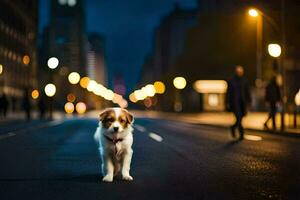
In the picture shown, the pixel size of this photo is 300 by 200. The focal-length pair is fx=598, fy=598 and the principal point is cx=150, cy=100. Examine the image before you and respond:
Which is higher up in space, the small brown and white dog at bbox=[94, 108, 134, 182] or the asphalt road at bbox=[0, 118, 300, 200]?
the small brown and white dog at bbox=[94, 108, 134, 182]

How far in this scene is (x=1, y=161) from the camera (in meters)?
11.5

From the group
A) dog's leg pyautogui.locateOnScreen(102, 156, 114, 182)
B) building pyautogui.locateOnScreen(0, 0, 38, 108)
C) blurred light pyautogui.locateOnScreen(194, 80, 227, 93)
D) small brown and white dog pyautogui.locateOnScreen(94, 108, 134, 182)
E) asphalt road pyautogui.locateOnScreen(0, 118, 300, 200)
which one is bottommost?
asphalt road pyautogui.locateOnScreen(0, 118, 300, 200)

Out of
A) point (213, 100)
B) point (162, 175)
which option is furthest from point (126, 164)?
point (213, 100)

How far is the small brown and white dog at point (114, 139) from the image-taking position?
7.58 metres

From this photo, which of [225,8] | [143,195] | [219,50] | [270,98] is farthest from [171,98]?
[143,195]

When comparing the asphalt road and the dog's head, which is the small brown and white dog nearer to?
the dog's head

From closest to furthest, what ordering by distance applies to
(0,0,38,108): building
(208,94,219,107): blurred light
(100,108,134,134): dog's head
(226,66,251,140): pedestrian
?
(100,108,134,134): dog's head
(226,66,251,140): pedestrian
(208,94,219,107): blurred light
(0,0,38,108): building

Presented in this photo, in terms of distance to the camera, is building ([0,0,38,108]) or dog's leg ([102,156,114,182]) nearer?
dog's leg ([102,156,114,182])

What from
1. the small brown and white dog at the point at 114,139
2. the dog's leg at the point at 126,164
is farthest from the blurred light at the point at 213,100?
the small brown and white dog at the point at 114,139

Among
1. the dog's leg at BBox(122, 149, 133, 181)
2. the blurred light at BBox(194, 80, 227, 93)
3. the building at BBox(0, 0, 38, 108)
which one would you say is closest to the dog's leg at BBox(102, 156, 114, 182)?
the dog's leg at BBox(122, 149, 133, 181)

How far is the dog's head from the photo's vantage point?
7.53 m

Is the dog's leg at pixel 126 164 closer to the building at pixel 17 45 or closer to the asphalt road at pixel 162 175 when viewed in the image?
the asphalt road at pixel 162 175

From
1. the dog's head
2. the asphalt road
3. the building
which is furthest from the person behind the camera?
the building

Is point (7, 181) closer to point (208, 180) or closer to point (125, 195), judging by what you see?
point (125, 195)
